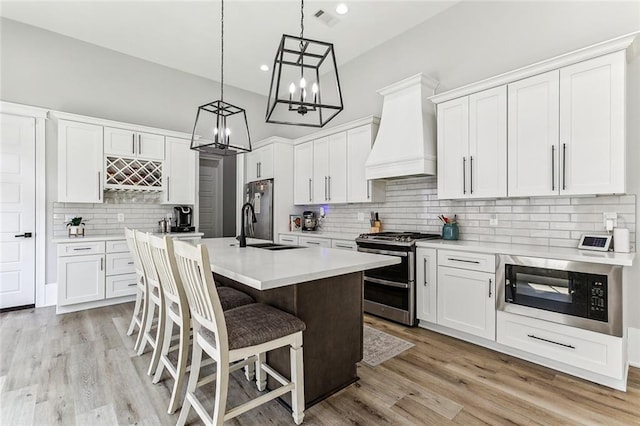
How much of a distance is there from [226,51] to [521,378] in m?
5.14

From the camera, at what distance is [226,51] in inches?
180

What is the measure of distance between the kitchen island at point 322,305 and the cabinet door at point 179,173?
299 centimetres

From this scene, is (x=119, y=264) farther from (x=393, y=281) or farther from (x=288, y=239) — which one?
(x=393, y=281)

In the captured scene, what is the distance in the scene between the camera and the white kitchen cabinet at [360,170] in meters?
4.13

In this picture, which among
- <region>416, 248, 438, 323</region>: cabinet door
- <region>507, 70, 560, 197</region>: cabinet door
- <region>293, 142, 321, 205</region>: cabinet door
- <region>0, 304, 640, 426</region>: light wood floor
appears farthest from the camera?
<region>293, 142, 321, 205</region>: cabinet door

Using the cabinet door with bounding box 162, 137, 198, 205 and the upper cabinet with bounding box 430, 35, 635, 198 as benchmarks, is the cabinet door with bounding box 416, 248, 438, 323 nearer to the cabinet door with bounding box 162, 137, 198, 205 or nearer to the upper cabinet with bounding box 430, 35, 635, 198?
the upper cabinet with bounding box 430, 35, 635, 198

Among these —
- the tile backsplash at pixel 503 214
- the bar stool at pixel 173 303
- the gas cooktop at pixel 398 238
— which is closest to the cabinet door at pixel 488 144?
the tile backsplash at pixel 503 214

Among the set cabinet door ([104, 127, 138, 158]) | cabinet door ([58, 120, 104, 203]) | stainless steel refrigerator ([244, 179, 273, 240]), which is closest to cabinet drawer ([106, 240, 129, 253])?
cabinet door ([58, 120, 104, 203])

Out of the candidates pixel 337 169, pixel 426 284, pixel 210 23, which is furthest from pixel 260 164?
pixel 426 284

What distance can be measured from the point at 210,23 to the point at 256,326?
12.7 feet

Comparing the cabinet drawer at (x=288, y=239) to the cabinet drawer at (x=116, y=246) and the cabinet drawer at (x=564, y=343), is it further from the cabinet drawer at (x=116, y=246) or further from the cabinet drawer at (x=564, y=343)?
the cabinet drawer at (x=564, y=343)

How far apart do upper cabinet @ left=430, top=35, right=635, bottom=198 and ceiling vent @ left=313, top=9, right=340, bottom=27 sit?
163cm

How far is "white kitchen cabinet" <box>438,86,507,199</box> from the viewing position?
114 inches

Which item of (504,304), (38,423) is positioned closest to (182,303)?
(38,423)
